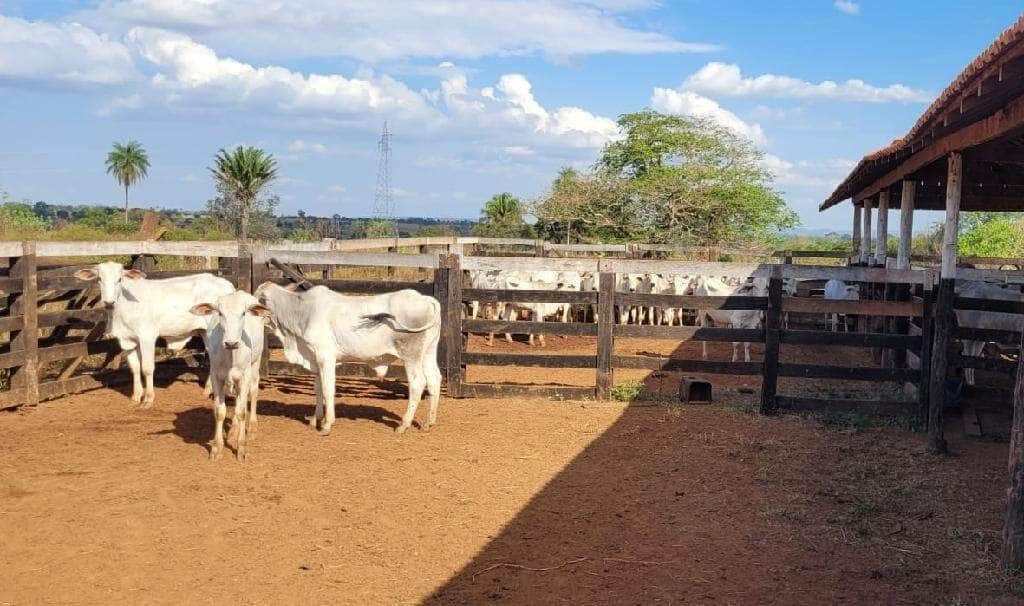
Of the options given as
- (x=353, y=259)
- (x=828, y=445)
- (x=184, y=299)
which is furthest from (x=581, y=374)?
(x=184, y=299)

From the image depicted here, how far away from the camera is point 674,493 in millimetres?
7020

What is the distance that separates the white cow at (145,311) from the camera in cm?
969

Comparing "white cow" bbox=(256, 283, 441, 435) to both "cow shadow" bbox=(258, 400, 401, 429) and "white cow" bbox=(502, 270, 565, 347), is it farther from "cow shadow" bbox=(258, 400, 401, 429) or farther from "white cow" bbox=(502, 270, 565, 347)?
"white cow" bbox=(502, 270, 565, 347)

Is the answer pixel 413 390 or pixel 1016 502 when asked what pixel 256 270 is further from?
pixel 1016 502

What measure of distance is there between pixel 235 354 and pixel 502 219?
34032 millimetres

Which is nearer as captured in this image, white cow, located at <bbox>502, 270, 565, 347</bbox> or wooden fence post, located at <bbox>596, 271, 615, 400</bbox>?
wooden fence post, located at <bbox>596, 271, 615, 400</bbox>

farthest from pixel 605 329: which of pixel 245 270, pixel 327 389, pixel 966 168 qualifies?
pixel 966 168

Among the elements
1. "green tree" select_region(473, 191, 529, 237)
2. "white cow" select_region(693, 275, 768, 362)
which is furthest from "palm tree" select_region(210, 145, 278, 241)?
"white cow" select_region(693, 275, 768, 362)

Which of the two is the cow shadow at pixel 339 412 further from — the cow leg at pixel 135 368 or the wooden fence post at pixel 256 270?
the cow leg at pixel 135 368

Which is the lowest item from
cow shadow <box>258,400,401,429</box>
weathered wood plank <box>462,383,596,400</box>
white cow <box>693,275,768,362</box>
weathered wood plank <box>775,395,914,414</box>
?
cow shadow <box>258,400,401,429</box>

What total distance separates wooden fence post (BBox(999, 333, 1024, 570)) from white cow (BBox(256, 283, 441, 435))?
16.9 ft

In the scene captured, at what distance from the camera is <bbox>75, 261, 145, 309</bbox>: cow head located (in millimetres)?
9445

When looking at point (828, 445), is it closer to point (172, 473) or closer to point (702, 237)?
point (172, 473)

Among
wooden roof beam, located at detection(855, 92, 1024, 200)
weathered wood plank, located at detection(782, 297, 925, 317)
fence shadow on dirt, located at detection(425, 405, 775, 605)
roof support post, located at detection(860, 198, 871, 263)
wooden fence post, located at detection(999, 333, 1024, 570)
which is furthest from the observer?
roof support post, located at detection(860, 198, 871, 263)
